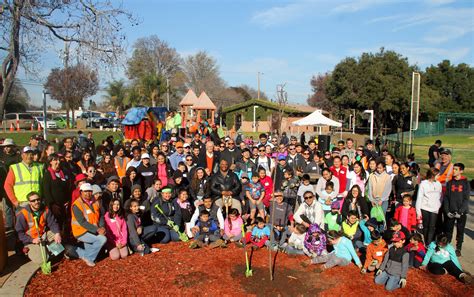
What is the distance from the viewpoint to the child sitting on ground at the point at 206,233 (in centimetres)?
743

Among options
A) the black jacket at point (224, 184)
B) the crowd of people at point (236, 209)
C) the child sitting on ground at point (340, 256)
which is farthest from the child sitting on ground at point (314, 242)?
the black jacket at point (224, 184)

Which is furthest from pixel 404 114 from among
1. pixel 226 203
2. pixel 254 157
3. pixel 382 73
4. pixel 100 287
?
pixel 100 287

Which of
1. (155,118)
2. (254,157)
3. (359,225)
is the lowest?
(359,225)

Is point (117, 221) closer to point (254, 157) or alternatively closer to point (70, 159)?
point (70, 159)

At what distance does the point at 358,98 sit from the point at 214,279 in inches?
1575

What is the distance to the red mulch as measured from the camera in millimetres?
5637

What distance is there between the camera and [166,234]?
770 cm

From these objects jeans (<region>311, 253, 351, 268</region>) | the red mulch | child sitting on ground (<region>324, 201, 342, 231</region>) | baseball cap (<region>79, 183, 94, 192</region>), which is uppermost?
baseball cap (<region>79, 183, 94, 192</region>)

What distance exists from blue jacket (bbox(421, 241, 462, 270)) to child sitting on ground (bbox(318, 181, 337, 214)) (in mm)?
2076

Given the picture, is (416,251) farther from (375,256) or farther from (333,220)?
(333,220)

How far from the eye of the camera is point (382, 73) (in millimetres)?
41938

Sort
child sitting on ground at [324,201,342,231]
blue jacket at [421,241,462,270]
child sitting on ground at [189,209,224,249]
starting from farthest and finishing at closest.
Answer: child sitting on ground at [189,209,224,249] < child sitting on ground at [324,201,342,231] < blue jacket at [421,241,462,270]

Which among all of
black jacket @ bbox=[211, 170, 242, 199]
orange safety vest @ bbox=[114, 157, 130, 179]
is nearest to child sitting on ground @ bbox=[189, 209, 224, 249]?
black jacket @ bbox=[211, 170, 242, 199]

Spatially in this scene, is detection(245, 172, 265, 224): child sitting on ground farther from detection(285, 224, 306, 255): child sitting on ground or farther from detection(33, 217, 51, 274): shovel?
detection(33, 217, 51, 274): shovel
